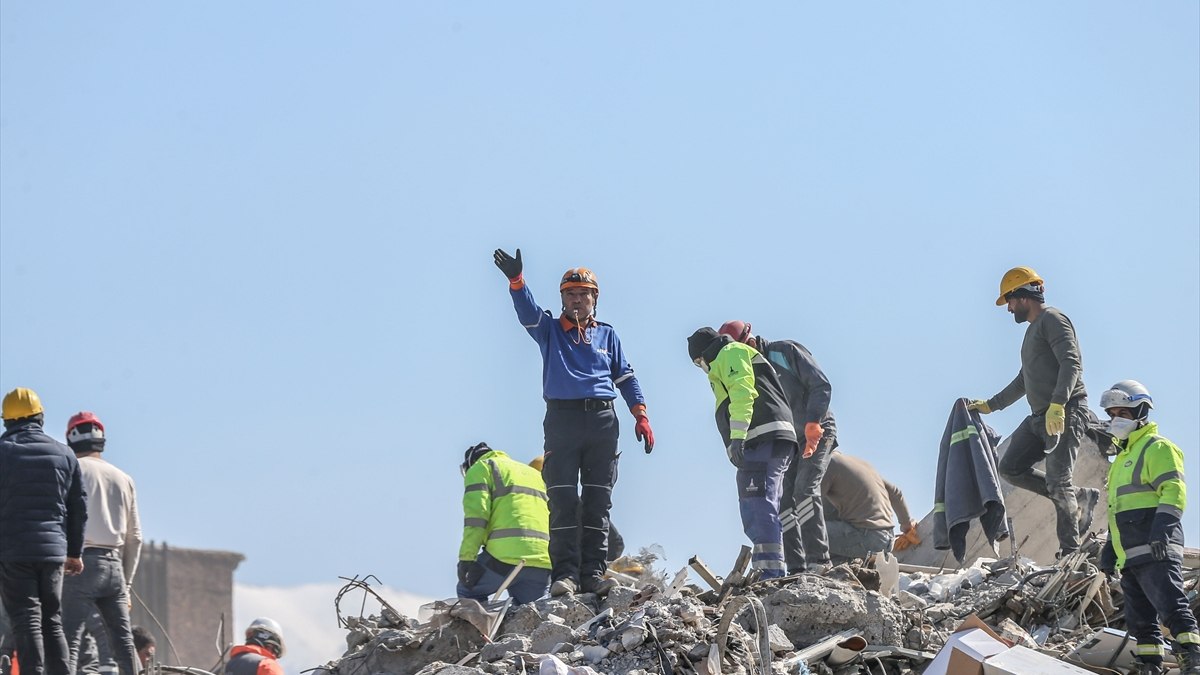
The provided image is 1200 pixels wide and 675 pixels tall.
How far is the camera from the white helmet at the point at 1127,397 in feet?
33.5

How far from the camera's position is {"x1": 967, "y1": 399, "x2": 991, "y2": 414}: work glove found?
13391 mm

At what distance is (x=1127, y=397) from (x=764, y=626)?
8.48 ft

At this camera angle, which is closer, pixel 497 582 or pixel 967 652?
pixel 967 652

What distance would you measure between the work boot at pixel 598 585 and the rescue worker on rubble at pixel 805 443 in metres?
1.35

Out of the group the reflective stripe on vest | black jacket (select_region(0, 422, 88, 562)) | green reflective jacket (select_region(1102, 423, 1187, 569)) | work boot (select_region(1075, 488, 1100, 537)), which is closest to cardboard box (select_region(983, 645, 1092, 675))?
green reflective jacket (select_region(1102, 423, 1187, 569))

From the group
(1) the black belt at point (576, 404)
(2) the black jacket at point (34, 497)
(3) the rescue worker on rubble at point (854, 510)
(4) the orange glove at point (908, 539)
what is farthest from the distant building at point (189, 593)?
(2) the black jacket at point (34, 497)

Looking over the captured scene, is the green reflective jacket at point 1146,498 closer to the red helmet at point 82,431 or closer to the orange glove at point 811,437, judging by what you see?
the orange glove at point 811,437

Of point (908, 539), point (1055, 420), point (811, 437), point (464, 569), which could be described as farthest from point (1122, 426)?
point (908, 539)

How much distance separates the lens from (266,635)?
37.9 ft

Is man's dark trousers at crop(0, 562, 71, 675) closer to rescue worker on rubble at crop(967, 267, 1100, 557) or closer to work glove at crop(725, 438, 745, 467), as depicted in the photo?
work glove at crop(725, 438, 745, 467)

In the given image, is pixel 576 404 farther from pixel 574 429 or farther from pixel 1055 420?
pixel 1055 420

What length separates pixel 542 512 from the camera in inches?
468

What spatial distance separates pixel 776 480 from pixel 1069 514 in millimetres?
2302

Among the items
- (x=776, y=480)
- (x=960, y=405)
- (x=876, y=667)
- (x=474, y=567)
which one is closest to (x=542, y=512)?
(x=474, y=567)
